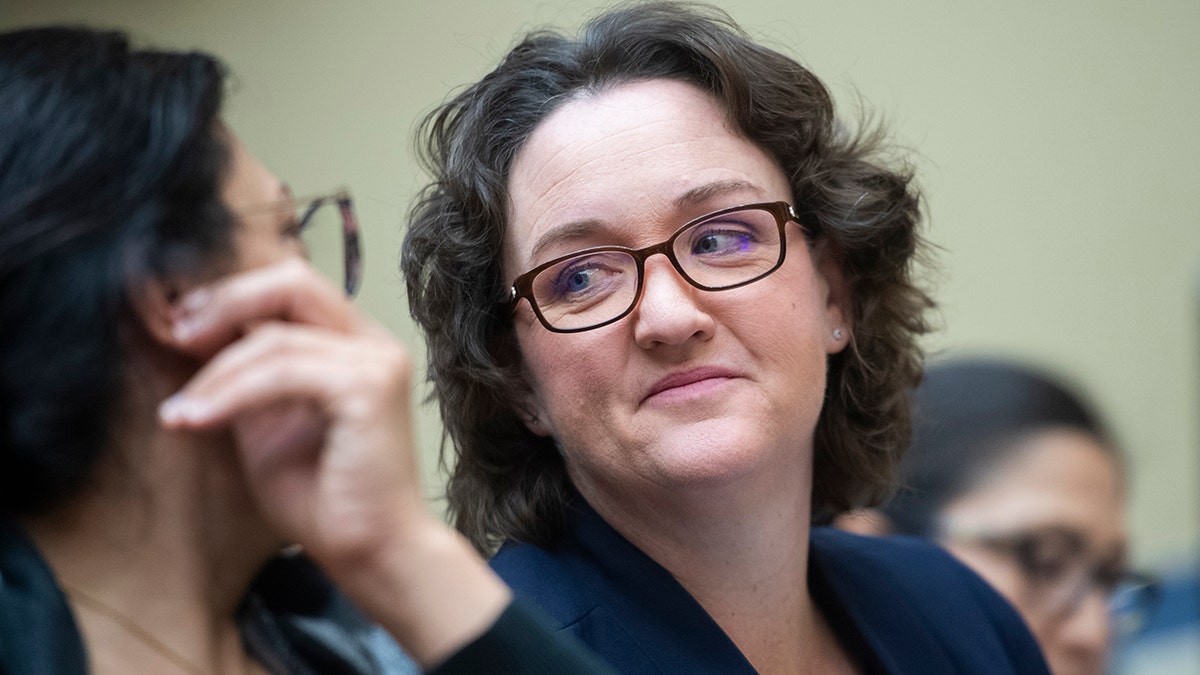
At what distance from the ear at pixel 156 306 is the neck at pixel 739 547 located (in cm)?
73

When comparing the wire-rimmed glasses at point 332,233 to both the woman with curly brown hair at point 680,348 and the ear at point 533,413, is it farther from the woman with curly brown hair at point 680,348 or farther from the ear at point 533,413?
the ear at point 533,413

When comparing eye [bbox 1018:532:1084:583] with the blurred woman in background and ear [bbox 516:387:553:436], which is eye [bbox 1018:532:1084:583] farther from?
ear [bbox 516:387:553:436]

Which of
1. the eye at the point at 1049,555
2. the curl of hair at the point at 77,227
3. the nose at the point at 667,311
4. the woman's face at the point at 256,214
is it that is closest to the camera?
the curl of hair at the point at 77,227

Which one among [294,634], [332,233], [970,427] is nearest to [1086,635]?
[970,427]

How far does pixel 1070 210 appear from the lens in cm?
397

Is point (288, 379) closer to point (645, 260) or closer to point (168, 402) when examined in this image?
point (168, 402)

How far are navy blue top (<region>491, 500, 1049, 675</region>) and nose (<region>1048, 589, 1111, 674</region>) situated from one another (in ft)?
1.25

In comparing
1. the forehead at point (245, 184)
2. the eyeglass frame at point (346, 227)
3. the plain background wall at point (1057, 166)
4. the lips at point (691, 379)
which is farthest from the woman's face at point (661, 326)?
the plain background wall at point (1057, 166)

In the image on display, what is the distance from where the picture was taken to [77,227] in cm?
111

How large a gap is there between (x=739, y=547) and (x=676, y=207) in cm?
49

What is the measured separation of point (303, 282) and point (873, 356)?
1.18m

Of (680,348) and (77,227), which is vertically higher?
(77,227)

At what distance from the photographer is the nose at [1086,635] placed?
2.48 m

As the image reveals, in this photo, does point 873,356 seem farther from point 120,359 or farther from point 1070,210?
point 1070,210
